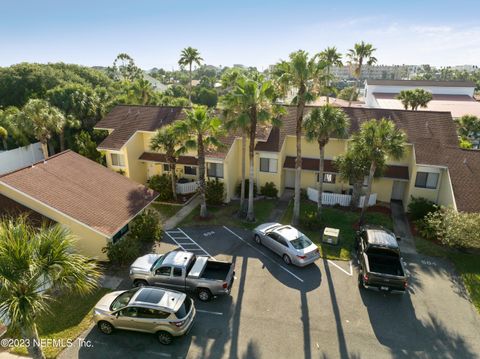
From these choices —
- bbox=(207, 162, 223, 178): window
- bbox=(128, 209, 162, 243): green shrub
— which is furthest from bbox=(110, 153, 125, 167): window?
bbox=(128, 209, 162, 243): green shrub

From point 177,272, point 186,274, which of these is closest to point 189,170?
point 177,272

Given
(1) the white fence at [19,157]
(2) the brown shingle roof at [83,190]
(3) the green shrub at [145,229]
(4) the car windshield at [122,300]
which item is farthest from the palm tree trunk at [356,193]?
(1) the white fence at [19,157]

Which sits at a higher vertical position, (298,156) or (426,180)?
(298,156)

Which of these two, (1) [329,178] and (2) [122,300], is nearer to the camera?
(2) [122,300]

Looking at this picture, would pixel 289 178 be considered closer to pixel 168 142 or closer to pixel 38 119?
pixel 168 142

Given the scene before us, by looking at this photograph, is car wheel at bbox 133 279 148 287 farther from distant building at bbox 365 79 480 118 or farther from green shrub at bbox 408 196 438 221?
distant building at bbox 365 79 480 118

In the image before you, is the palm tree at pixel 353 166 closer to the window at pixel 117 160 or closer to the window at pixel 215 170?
the window at pixel 215 170

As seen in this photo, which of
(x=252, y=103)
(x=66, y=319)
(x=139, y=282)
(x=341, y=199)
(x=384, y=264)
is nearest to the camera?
(x=66, y=319)
